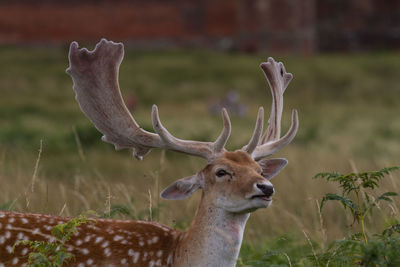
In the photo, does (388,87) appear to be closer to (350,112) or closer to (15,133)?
(350,112)

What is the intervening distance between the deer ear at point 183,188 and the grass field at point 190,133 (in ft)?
1.82

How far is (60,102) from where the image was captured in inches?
819

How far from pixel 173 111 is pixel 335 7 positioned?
16622 millimetres

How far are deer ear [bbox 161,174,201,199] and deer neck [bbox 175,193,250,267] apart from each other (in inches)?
5.8

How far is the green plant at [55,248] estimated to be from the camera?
379cm

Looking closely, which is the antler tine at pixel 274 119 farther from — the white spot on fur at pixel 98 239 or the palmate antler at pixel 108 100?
the white spot on fur at pixel 98 239

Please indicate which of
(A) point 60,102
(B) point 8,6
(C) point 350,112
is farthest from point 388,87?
(B) point 8,6

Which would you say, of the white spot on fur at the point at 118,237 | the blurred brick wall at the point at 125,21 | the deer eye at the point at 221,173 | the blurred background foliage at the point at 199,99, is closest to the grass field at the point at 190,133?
the blurred background foliage at the point at 199,99

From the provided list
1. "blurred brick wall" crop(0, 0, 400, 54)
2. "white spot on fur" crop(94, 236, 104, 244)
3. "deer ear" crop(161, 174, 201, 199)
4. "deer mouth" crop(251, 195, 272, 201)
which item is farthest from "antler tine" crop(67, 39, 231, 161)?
"blurred brick wall" crop(0, 0, 400, 54)

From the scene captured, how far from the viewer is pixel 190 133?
14.2m

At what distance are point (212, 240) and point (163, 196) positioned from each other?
0.38m

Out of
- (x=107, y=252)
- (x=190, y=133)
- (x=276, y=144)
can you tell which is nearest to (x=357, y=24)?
(x=190, y=133)

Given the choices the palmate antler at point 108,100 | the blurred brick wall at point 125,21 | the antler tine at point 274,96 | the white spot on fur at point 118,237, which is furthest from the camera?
the blurred brick wall at point 125,21

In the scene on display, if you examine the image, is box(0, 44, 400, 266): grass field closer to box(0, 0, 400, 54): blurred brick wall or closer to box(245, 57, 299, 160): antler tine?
box(245, 57, 299, 160): antler tine
